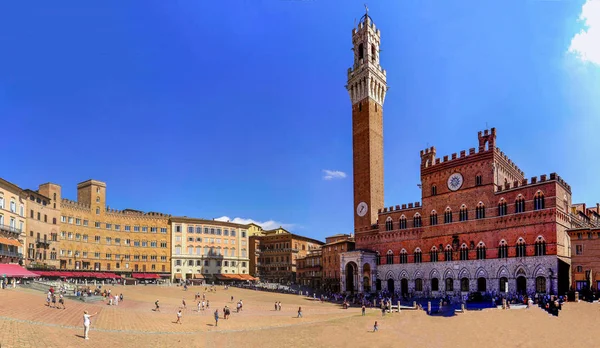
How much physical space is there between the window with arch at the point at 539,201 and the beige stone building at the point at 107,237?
66850 millimetres

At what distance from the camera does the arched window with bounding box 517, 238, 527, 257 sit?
53.8 metres

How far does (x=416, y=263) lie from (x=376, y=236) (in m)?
8.42

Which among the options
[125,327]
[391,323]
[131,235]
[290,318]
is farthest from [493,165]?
[131,235]

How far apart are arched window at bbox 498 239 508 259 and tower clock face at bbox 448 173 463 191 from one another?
9.52 metres

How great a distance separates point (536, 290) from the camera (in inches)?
2044

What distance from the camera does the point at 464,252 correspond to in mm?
60406

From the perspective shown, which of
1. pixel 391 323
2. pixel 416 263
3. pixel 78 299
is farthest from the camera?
pixel 416 263

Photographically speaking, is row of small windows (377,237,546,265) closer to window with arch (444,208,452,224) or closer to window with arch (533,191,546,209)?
window with arch (444,208,452,224)

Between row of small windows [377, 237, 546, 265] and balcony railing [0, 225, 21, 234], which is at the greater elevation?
balcony railing [0, 225, 21, 234]

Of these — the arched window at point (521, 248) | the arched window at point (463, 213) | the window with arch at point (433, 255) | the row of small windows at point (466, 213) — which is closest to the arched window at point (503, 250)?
the arched window at point (521, 248)

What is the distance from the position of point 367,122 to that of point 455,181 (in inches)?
773

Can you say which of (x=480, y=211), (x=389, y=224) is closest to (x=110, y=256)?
(x=389, y=224)

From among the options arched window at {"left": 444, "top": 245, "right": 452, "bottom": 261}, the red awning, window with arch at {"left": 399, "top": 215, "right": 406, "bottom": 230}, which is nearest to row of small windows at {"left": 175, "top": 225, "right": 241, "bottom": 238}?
the red awning

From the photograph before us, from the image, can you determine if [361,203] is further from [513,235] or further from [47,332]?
[47,332]
